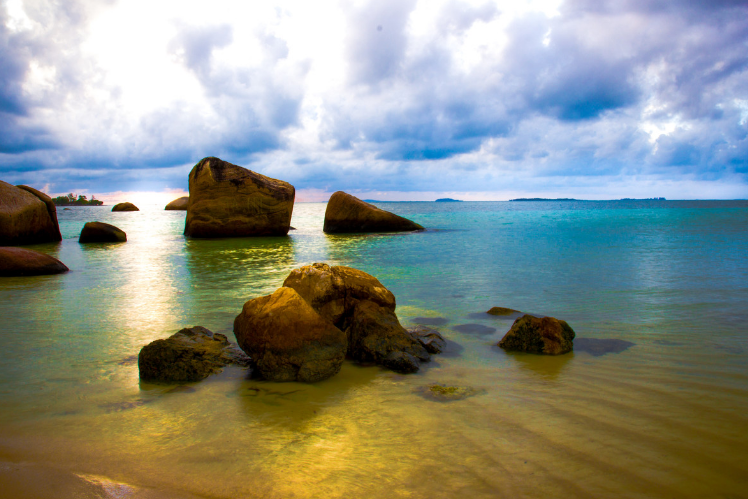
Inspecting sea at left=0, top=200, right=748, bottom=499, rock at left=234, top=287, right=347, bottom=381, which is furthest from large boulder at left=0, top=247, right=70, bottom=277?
rock at left=234, top=287, right=347, bottom=381

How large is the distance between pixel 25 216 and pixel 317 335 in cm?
1657

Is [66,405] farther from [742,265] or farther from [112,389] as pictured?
[742,265]

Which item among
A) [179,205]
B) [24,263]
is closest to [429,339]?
[24,263]

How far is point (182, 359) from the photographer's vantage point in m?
3.79

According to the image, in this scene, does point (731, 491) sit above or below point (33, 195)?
below

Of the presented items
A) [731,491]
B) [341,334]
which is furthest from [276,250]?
[731,491]

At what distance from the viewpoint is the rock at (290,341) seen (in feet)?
12.1

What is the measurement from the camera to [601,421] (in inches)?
114

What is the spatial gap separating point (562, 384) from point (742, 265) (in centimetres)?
1006

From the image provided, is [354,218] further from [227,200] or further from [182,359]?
[182,359]

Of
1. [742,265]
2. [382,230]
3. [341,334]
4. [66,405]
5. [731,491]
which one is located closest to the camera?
[731,491]

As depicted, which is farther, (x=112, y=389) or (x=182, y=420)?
(x=112, y=389)

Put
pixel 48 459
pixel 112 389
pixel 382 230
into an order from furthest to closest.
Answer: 1. pixel 382 230
2. pixel 112 389
3. pixel 48 459

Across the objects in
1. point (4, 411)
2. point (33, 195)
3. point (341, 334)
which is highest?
point (33, 195)
